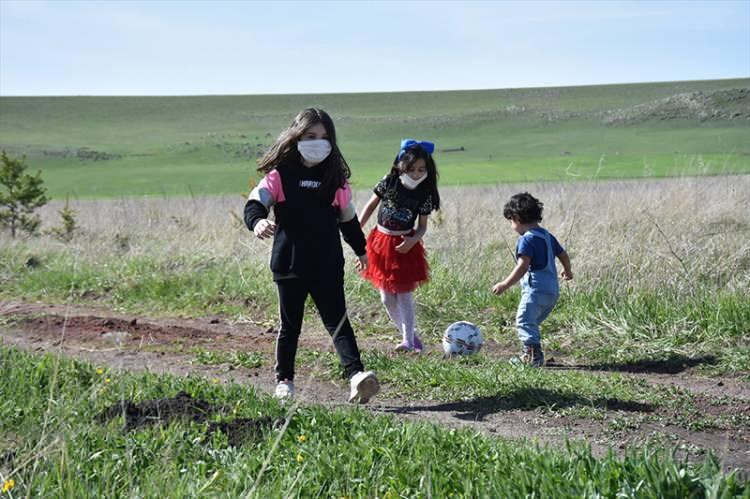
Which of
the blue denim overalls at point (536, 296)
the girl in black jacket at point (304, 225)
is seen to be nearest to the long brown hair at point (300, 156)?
the girl in black jacket at point (304, 225)

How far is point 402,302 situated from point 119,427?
3.52m

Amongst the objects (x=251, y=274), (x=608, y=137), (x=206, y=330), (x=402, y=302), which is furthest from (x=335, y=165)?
(x=608, y=137)

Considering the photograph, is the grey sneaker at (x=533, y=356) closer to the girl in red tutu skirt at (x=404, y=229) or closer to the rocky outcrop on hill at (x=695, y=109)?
the girl in red tutu skirt at (x=404, y=229)

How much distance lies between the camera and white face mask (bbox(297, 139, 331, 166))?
602 cm

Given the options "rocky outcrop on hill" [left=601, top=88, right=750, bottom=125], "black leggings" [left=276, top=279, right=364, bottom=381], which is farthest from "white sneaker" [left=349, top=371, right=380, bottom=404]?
"rocky outcrop on hill" [left=601, top=88, right=750, bottom=125]

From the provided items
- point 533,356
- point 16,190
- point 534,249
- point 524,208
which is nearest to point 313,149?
point 524,208

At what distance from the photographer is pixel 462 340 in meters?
7.51

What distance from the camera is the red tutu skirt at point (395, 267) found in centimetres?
781

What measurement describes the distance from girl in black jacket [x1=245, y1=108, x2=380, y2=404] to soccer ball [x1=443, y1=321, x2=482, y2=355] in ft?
5.25

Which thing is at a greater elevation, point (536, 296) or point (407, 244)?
point (407, 244)

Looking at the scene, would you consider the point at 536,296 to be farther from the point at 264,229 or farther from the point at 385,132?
the point at 385,132

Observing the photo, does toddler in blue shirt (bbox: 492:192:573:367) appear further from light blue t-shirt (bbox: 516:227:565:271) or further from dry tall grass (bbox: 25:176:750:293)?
dry tall grass (bbox: 25:176:750:293)

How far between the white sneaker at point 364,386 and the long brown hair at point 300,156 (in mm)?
1281

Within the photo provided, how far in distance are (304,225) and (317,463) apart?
7.05 feet
